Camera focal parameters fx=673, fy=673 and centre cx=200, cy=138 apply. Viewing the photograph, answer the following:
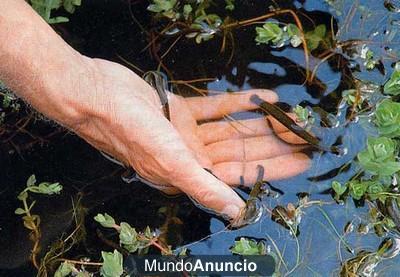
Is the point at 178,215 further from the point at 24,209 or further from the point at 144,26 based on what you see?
the point at 144,26

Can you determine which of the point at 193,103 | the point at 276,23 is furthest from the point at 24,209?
the point at 276,23

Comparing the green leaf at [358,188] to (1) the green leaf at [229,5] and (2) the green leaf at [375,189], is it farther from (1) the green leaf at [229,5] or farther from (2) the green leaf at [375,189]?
(1) the green leaf at [229,5]

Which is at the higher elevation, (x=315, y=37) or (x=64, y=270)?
(x=315, y=37)

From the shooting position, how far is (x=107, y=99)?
1.87 m

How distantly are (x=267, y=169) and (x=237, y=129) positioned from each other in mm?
170

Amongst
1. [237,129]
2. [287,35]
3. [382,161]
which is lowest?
[237,129]

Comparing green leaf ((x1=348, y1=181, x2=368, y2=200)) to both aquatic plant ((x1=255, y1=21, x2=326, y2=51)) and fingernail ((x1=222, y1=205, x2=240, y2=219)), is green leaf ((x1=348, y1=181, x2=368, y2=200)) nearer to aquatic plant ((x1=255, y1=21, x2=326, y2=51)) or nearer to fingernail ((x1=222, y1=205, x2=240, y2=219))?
fingernail ((x1=222, y1=205, x2=240, y2=219))

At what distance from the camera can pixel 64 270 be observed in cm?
182

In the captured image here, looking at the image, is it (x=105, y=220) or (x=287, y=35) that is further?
(x=287, y=35)

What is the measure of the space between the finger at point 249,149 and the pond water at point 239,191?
3.3 inches

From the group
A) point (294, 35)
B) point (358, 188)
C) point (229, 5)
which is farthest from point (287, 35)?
point (358, 188)

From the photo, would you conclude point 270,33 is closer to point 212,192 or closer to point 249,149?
point 249,149

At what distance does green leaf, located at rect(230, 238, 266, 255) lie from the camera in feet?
5.58

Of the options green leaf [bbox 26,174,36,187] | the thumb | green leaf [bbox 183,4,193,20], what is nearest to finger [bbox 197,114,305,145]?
the thumb
